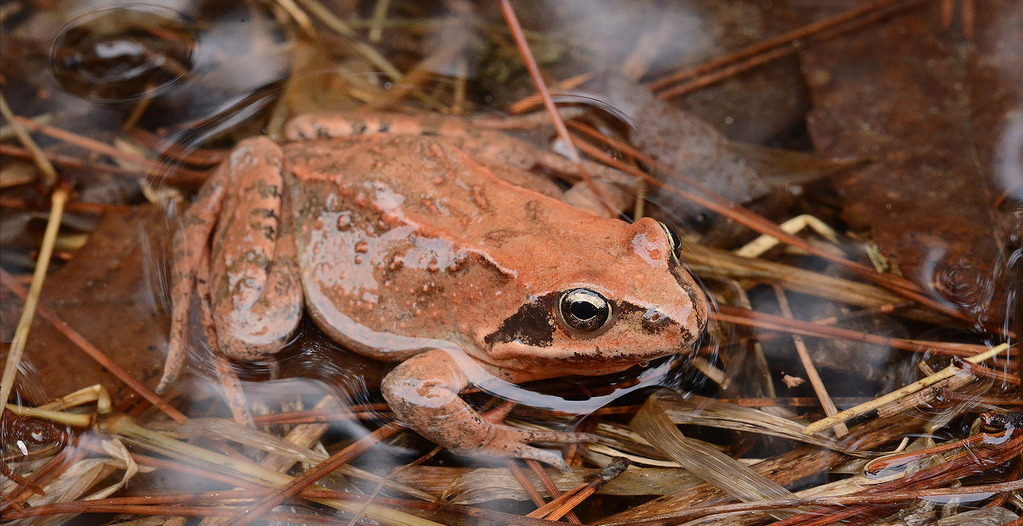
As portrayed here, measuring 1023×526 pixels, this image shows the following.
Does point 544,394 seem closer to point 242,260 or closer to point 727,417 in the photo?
point 727,417

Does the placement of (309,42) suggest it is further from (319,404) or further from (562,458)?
(562,458)

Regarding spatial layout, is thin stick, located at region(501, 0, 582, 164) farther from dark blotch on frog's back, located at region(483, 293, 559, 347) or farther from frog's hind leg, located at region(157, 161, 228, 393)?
frog's hind leg, located at region(157, 161, 228, 393)

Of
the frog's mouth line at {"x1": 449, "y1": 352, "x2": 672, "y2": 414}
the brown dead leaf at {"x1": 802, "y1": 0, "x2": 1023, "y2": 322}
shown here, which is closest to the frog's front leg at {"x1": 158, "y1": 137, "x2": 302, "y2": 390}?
the frog's mouth line at {"x1": 449, "y1": 352, "x2": 672, "y2": 414}

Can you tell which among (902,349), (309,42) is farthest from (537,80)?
(902,349)

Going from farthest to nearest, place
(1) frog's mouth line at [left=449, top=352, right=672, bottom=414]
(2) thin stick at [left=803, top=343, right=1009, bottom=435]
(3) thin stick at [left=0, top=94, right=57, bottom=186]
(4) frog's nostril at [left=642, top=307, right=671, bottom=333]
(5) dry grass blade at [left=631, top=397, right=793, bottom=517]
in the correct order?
1. (3) thin stick at [left=0, top=94, right=57, bottom=186]
2. (1) frog's mouth line at [left=449, top=352, right=672, bottom=414]
3. (2) thin stick at [left=803, top=343, right=1009, bottom=435]
4. (5) dry grass blade at [left=631, top=397, right=793, bottom=517]
5. (4) frog's nostril at [left=642, top=307, right=671, bottom=333]

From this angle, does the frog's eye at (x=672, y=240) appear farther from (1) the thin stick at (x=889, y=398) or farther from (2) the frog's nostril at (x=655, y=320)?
(1) the thin stick at (x=889, y=398)

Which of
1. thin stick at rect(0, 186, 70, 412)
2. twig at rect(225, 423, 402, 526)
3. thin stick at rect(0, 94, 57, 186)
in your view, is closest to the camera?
twig at rect(225, 423, 402, 526)

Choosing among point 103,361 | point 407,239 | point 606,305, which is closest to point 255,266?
point 407,239
